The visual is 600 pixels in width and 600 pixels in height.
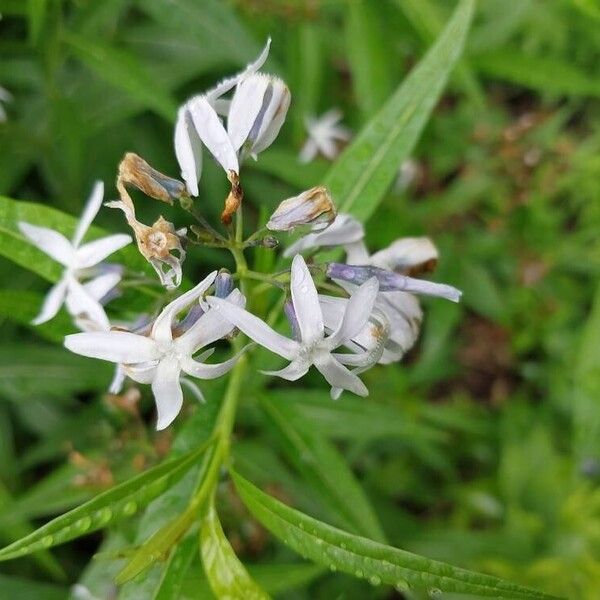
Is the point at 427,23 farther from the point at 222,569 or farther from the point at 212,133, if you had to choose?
the point at 222,569

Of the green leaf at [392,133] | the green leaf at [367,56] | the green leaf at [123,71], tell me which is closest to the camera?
the green leaf at [392,133]

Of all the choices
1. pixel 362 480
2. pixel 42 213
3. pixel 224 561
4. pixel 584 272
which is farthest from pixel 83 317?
pixel 584 272

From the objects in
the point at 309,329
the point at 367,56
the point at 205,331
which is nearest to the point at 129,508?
the point at 205,331

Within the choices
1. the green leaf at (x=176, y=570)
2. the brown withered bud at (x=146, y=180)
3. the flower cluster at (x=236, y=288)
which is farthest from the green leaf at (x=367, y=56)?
the green leaf at (x=176, y=570)

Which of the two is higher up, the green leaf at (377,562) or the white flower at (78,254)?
the white flower at (78,254)

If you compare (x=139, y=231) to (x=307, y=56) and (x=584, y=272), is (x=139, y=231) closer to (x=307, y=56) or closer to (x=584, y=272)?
(x=307, y=56)

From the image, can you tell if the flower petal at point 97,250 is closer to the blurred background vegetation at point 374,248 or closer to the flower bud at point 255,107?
the blurred background vegetation at point 374,248
